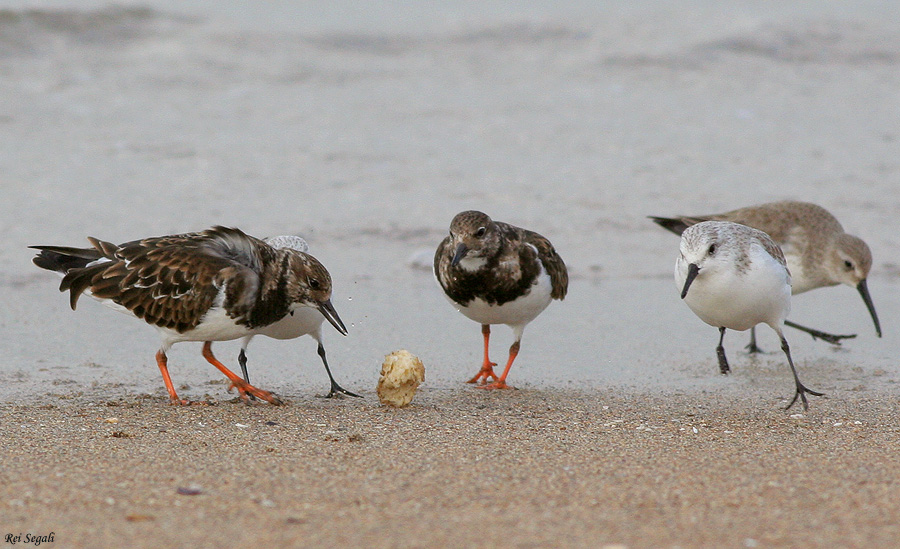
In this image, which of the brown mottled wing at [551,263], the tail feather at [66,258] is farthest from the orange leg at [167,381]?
the brown mottled wing at [551,263]

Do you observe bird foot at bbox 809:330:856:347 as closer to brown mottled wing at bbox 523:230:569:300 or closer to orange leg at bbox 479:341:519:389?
brown mottled wing at bbox 523:230:569:300

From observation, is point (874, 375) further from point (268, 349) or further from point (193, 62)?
point (193, 62)

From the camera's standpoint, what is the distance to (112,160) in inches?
383

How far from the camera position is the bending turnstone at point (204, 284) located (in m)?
4.87

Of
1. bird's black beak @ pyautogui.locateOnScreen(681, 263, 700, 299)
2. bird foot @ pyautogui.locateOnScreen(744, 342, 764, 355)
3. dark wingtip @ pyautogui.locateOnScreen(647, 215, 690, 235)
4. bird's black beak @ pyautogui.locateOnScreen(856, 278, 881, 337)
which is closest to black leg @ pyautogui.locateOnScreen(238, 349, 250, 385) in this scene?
bird's black beak @ pyautogui.locateOnScreen(681, 263, 700, 299)

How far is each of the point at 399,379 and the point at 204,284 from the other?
3.32 feet

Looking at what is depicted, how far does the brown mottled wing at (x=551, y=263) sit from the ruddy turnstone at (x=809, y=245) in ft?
4.44

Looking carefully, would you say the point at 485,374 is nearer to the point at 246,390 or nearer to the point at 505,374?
the point at 505,374

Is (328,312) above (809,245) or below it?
below

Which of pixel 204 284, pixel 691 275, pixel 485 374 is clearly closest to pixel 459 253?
pixel 485 374


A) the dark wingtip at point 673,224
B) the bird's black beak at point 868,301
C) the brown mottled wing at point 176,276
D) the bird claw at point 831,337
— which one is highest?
the dark wingtip at point 673,224

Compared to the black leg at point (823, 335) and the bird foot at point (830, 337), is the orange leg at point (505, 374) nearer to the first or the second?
the black leg at point (823, 335)

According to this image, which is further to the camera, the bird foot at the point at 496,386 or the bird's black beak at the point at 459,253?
the bird foot at the point at 496,386

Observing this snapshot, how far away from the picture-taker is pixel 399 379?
483 centimetres
